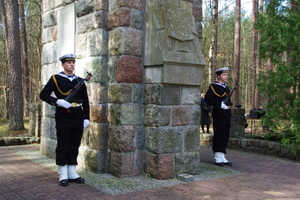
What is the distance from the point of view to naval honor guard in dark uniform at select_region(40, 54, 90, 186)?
481cm

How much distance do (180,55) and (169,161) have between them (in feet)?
5.41

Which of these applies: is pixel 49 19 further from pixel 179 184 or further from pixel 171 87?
pixel 179 184

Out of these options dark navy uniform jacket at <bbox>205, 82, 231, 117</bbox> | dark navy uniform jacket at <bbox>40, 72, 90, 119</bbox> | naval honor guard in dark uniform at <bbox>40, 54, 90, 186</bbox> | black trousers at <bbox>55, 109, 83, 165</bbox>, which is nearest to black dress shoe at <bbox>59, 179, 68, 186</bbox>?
naval honor guard in dark uniform at <bbox>40, 54, 90, 186</bbox>

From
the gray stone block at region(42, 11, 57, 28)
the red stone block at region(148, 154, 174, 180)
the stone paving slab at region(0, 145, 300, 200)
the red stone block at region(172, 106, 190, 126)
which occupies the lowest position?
the stone paving slab at region(0, 145, 300, 200)

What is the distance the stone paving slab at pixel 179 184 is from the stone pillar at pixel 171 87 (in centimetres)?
34

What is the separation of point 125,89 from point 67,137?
1.13 metres

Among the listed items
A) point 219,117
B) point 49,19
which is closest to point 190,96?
point 219,117

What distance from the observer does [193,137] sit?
546 centimetres

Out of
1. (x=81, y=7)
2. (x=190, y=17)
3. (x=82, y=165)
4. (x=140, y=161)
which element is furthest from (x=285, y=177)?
(x=81, y=7)

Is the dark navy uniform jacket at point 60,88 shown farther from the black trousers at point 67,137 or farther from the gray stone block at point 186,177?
the gray stone block at point 186,177

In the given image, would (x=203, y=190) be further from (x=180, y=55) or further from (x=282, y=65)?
(x=282, y=65)

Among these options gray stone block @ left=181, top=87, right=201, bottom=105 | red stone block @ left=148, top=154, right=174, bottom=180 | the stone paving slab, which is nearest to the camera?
the stone paving slab

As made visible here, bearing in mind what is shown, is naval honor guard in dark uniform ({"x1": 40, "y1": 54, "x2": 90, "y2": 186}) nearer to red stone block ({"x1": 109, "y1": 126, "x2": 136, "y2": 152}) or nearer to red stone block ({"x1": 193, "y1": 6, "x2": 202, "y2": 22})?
red stone block ({"x1": 109, "y1": 126, "x2": 136, "y2": 152})

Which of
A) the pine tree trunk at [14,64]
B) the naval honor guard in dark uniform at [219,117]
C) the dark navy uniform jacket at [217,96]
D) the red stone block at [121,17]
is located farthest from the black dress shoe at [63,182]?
the pine tree trunk at [14,64]
